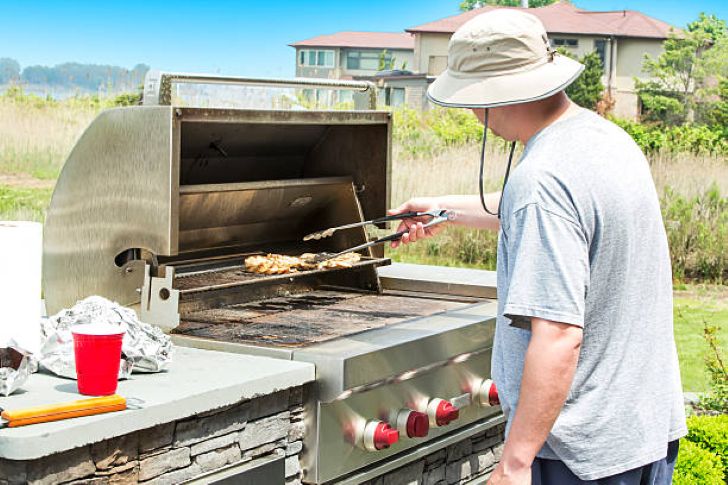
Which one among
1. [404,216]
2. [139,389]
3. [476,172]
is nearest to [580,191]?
[139,389]

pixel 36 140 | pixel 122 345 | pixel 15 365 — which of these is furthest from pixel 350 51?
pixel 15 365

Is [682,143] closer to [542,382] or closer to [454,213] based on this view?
[454,213]

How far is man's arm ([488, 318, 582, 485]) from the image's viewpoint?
2.07 meters

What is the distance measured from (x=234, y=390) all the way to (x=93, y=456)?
385 millimetres

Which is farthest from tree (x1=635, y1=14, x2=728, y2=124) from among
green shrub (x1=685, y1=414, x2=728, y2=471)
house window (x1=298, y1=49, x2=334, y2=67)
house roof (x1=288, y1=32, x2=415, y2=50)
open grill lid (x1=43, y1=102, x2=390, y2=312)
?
open grill lid (x1=43, y1=102, x2=390, y2=312)

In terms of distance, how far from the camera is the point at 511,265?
7.11 ft

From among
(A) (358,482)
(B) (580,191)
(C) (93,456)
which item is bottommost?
(A) (358,482)

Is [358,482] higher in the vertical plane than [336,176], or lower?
lower

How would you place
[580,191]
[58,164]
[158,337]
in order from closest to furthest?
[580,191]
[158,337]
[58,164]

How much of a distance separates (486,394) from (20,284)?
1.54 metres

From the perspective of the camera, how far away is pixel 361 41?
52.0 m

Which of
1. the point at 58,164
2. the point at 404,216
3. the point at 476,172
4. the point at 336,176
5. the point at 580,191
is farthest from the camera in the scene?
the point at 476,172

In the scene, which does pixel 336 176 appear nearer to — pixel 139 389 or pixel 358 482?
pixel 358 482

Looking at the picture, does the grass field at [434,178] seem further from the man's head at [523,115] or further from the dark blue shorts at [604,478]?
the man's head at [523,115]
